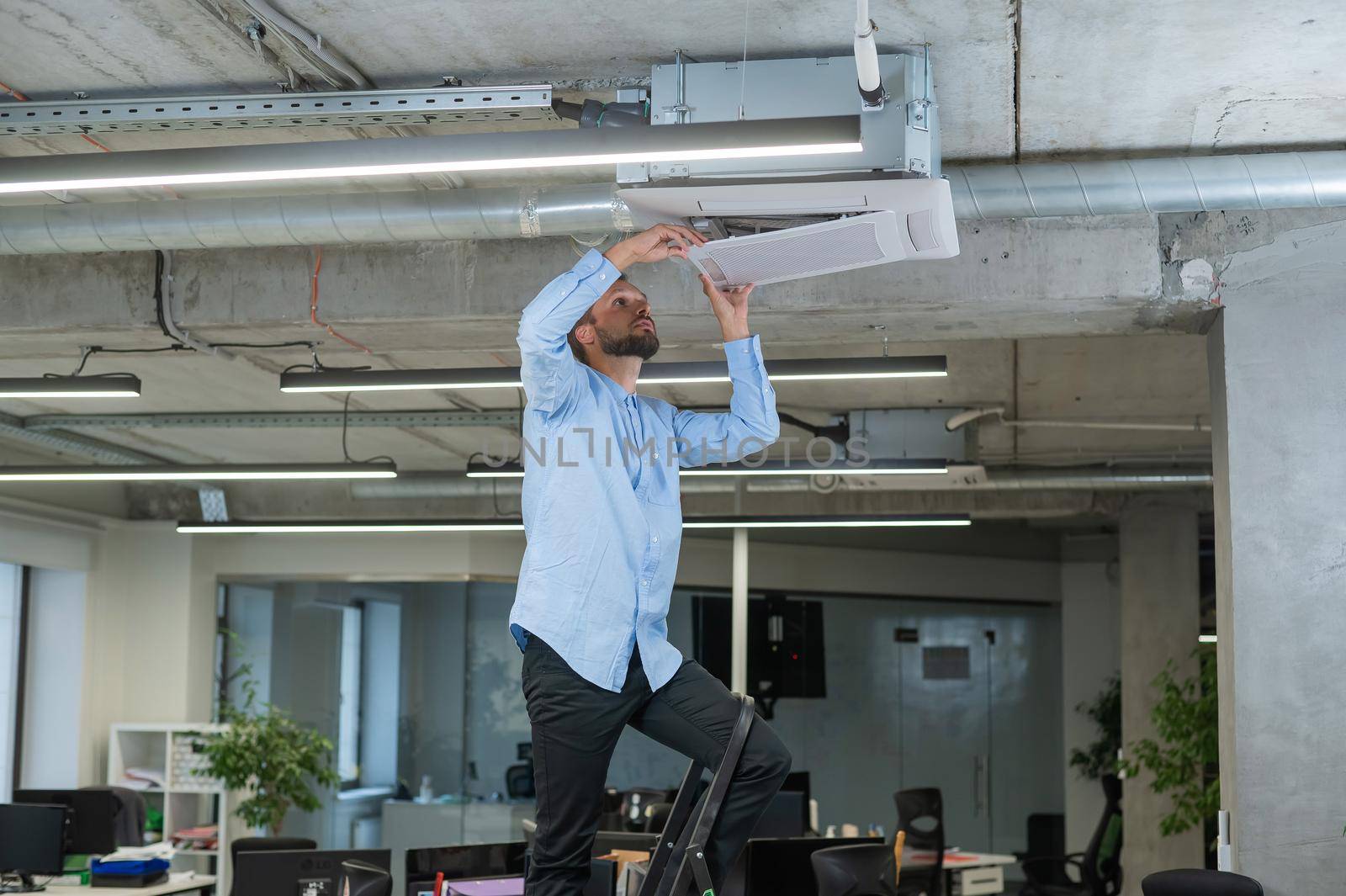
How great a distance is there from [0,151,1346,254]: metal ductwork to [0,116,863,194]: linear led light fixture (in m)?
1.21

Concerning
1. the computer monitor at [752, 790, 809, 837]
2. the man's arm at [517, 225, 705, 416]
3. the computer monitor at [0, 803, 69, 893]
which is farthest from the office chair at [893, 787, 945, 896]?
the man's arm at [517, 225, 705, 416]

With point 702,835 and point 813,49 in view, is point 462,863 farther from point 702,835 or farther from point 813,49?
point 813,49

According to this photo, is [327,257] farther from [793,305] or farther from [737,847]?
[737,847]

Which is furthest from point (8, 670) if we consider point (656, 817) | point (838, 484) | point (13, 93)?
point (13, 93)

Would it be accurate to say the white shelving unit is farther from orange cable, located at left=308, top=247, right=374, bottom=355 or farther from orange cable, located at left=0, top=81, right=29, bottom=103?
orange cable, located at left=0, top=81, right=29, bottom=103

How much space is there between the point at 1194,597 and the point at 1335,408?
6595 mm

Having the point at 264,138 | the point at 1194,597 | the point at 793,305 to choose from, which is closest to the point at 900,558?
the point at 1194,597

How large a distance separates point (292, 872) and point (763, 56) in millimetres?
3819

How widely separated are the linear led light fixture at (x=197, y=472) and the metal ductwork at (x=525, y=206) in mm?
2643

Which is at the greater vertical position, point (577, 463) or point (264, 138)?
point (264, 138)

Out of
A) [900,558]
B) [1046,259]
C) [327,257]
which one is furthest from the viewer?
[900,558]

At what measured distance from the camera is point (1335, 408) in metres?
4.56

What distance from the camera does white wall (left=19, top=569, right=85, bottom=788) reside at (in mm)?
10852

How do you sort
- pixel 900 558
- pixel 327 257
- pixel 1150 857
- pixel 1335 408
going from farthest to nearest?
pixel 900 558
pixel 1150 857
pixel 327 257
pixel 1335 408
